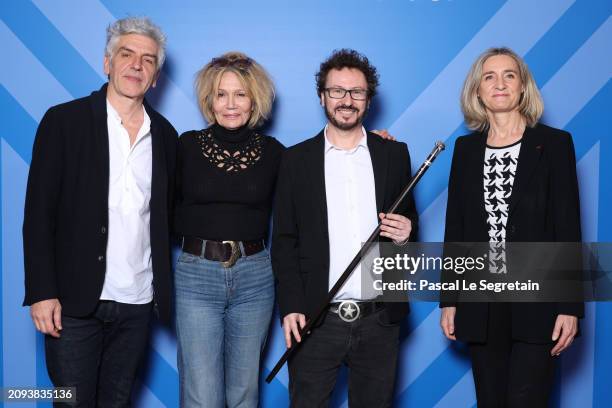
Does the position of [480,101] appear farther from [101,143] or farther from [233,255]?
[101,143]

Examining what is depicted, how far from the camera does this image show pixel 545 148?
2523 millimetres

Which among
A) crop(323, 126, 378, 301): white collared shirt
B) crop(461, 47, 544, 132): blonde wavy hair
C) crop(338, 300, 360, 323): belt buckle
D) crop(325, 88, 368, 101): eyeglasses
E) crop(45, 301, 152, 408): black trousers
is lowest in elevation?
crop(45, 301, 152, 408): black trousers

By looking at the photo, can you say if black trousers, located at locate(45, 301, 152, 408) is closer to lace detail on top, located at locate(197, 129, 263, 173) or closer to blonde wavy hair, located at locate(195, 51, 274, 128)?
lace detail on top, located at locate(197, 129, 263, 173)

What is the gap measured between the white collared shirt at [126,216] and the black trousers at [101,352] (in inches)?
3.1

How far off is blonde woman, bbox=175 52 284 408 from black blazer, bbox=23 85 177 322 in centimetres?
39

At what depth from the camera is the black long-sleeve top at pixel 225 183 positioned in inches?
103

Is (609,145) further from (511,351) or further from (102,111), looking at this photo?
(102,111)

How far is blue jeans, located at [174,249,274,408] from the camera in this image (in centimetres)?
259

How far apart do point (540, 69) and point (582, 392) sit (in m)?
1.73

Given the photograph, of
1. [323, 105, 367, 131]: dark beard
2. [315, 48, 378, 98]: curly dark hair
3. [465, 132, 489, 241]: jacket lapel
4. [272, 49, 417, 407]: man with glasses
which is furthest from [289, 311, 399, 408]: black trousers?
[315, 48, 378, 98]: curly dark hair

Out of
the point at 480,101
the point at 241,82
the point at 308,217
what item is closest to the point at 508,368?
the point at 308,217

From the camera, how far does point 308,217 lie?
2.58 m

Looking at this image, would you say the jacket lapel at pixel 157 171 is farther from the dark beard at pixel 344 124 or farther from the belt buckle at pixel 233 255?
the dark beard at pixel 344 124

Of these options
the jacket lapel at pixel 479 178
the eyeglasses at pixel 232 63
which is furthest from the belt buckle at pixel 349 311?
the eyeglasses at pixel 232 63
